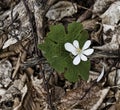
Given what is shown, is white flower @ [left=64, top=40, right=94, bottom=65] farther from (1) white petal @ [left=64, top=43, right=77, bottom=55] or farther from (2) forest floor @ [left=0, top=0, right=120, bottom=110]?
(2) forest floor @ [left=0, top=0, right=120, bottom=110]

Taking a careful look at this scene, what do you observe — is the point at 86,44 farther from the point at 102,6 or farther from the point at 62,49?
the point at 102,6

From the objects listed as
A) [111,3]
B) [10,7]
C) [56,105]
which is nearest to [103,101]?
[56,105]

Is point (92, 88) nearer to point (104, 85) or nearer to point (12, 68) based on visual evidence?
point (104, 85)

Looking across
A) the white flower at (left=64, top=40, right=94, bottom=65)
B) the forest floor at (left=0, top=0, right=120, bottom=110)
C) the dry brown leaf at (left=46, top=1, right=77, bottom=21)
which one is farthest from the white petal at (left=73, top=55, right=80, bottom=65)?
the dry brown leaf at (left=46, top=1, right=77, bottom=21)

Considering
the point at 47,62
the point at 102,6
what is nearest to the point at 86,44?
the point at 47,62

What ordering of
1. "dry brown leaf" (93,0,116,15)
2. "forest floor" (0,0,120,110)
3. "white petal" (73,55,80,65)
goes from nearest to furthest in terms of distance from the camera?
"white petal" (73,55,80,65) < "forest floor" (0,0,120,110) < "dry brown leaf" (93,0,116,15)

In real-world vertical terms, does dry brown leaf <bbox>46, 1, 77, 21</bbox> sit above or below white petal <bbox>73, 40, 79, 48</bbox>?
above

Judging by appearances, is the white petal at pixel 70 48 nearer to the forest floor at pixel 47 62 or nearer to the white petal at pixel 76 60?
the white petal at pixel 76 60
